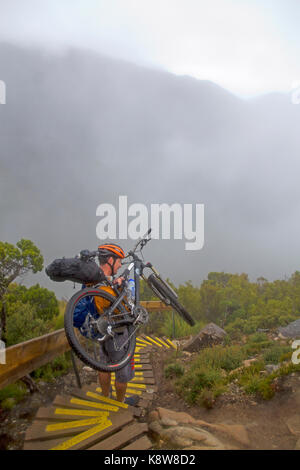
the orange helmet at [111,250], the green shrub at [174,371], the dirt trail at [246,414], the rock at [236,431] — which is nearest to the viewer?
the rock at [236,431]

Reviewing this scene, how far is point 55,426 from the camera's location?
3535 mm

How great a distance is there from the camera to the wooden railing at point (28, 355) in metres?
3.29

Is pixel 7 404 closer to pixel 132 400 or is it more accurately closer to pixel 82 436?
pixel 132 400

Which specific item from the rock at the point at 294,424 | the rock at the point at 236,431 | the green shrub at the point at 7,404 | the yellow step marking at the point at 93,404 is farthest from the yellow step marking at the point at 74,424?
the rock at the point at 294,424

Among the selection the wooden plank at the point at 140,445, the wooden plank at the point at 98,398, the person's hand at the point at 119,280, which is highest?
the person's hand at the point at 119,280

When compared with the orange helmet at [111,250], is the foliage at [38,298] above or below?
below

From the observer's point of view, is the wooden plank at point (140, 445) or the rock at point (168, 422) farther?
the rock at point (168, 422)

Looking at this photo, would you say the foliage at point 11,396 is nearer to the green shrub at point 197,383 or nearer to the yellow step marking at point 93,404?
the yellow step marking at point 93,404

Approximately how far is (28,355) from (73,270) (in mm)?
1216

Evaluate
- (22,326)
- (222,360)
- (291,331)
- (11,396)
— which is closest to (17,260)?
(22,326)

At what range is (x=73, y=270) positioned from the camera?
12.2ft

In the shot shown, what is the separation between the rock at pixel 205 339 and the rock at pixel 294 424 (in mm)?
5299
